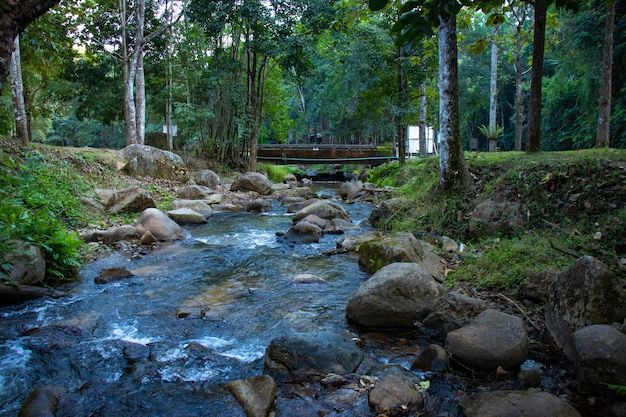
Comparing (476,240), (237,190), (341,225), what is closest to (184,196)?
(237,190)

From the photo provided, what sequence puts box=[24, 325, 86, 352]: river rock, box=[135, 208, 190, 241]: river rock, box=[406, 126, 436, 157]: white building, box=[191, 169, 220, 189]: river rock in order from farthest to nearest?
box=[406, 126, 436, 157]: white building → box=[191, 169, 220, 189]: river rock → box=[135, 208, 190, 241]: river rock → box=[24, 325, 86, 352]: river rock

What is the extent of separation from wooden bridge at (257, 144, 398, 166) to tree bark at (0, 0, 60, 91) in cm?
2272

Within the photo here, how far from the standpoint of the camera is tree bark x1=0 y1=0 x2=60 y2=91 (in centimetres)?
216

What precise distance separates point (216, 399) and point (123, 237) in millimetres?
6058

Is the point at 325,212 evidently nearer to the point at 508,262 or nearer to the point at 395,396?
the point at 508,262

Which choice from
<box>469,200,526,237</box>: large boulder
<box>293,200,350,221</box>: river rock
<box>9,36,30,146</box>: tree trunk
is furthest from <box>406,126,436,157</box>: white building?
<box>9,36,30,146</box>: tree trunk

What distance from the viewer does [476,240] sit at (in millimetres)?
7184

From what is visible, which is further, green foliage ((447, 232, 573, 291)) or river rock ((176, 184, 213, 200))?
river rock ((176, 184, 213, 200))

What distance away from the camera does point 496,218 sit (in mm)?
7062

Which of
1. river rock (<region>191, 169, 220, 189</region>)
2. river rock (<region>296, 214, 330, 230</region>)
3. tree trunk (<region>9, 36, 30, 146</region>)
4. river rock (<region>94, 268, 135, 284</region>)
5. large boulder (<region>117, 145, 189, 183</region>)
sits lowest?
river rock (<region>94, 268, 135, 284</region>)

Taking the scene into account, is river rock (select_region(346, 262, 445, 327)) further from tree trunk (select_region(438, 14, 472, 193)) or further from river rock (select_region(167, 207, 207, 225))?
river rock (select_region(167, 207, 207, 225))

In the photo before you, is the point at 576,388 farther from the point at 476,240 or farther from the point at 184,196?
the point at 184,196

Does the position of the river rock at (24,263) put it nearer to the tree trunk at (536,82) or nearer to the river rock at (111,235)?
the river rock at (111,235)

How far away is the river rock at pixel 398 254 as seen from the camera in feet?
20.4
